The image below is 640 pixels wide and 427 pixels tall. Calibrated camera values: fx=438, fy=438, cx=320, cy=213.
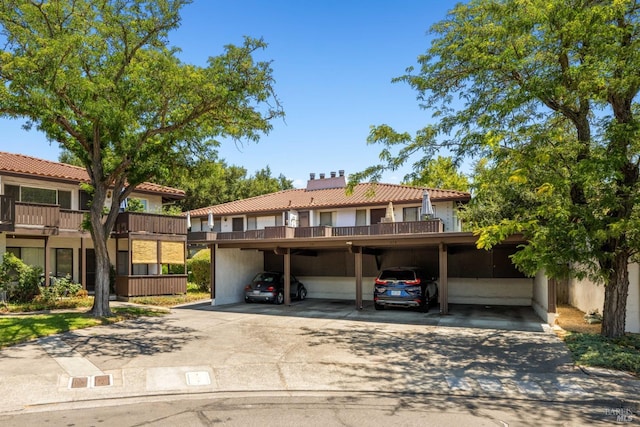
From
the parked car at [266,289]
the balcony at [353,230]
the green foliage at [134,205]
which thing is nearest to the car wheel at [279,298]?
the parked car at [266,289]

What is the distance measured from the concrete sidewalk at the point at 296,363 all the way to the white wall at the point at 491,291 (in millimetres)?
6250

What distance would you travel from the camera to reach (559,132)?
10.7 meters

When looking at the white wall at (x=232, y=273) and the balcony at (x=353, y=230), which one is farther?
the balcony at (x=353, y=230)

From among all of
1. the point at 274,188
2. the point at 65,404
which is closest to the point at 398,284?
the point at 65,404

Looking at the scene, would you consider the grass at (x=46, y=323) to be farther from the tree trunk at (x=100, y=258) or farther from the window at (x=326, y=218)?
the window at (x=326, y=218)

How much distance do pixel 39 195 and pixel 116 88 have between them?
10021 mm

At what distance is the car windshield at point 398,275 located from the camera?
16438 millimetres

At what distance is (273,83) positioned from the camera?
13102mm

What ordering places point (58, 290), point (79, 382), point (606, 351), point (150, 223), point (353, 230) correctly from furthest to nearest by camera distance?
1. point (353, 230)
2. point (150, 223)
3. point (58, 290)
4. point (606, 351)
5. point (79, 382)

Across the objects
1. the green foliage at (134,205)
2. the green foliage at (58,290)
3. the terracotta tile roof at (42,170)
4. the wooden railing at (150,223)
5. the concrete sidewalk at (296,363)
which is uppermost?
the terracotta tile roof at (42,170)

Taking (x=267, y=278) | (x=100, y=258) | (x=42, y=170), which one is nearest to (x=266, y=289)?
(x=267, y=278)

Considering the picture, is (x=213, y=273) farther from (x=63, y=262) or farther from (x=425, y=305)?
(x=425, y=305)

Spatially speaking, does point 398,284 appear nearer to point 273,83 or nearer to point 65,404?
point 273,83

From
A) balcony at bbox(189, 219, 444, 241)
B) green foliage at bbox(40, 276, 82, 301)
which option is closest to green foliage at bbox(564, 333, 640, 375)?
balcony at bbox(189, 219, 444, 241)
